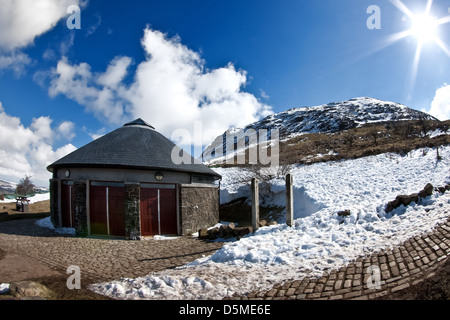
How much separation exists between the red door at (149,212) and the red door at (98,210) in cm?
193

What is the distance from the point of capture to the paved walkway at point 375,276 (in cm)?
415

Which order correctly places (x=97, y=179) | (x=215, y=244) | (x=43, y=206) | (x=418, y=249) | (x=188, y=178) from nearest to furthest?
(x=418, y=249), (x=215, y=244), (x=97, y=179), (x=188, y=178), (x=43, y=206)

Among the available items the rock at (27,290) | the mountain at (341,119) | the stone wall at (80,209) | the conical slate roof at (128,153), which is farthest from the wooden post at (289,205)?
the mountain at (341,119)

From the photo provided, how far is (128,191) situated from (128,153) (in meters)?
2.38

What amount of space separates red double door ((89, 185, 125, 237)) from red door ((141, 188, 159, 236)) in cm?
97

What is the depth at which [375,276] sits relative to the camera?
4551 millimetres

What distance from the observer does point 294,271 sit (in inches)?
214

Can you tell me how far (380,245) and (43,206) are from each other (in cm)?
3382

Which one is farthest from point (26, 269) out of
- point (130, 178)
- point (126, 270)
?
point (130, 178)

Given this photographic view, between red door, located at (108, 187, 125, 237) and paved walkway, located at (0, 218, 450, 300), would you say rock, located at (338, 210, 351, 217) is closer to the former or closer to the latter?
paved walkway, located at (0, 218, 450, 300)

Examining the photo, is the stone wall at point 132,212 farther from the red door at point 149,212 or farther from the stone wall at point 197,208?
the stone wall at point 197,208

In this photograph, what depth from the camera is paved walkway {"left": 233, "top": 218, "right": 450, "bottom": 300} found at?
415 centimetres

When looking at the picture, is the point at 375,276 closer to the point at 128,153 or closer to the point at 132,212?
the point at 132,212
